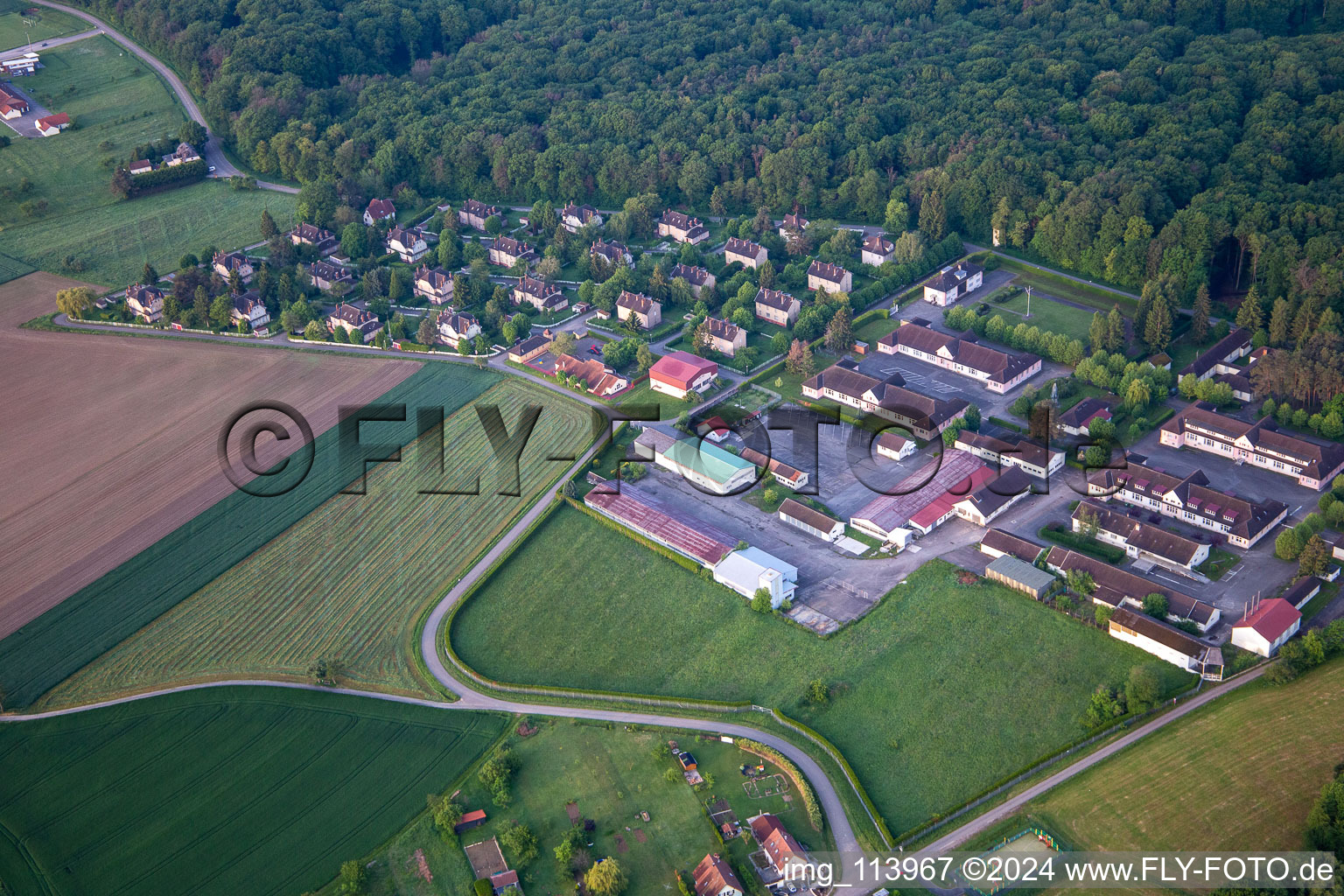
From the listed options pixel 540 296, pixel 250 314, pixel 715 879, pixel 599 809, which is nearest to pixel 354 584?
pixel 599 809

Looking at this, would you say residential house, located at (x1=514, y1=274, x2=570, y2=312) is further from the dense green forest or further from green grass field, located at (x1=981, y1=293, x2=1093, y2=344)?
green grass field, located at (x1=981, y1=293, x2=1093, y2=344)

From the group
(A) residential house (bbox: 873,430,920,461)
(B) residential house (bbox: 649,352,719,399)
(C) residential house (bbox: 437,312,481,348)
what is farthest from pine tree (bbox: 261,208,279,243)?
(A) residential house (bbox: 873,430,920,461)

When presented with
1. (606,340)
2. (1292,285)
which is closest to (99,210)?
(606,340)

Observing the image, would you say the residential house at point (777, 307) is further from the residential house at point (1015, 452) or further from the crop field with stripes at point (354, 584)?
the residential house at point (1015, 452)

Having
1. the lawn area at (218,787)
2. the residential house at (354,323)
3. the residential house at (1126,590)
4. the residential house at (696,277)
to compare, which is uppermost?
the residential house at (696,277)

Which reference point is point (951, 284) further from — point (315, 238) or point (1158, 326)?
point (315, 238)

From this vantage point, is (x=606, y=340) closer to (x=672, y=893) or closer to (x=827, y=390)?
(x=827, y=390)

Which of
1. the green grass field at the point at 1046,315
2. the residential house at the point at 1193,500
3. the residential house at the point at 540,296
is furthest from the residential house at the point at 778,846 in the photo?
the residential house at the point at 540,296
